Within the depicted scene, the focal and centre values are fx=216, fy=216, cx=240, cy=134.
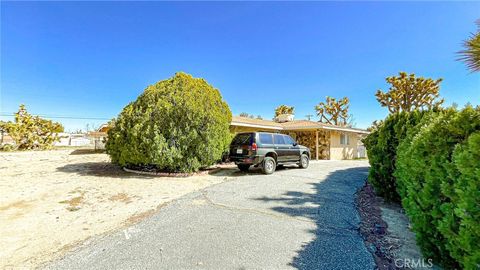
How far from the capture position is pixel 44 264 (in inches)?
106

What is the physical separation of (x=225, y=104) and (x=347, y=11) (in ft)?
20.4

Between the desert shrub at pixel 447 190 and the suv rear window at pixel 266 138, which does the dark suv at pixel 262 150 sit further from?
the desert shrub at pixel 447 190

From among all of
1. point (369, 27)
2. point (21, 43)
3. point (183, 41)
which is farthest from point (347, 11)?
point (21, 43)

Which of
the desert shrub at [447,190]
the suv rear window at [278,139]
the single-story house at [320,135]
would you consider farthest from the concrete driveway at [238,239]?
the single-story house at [320,135]

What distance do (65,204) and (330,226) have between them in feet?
19.6

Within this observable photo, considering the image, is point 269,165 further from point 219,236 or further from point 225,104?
point 219,236

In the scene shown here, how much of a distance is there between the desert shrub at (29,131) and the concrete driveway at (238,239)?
18.0m

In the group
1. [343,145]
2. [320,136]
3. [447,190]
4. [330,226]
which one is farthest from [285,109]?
[447,190]

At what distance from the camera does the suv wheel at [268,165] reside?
9.12m

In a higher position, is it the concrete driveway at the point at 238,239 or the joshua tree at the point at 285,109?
the joshua tree at the point at 285,109

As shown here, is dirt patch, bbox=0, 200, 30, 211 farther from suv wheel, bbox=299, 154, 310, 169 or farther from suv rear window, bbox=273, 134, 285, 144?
suv wheel, bbox=299, 154, 310, 169

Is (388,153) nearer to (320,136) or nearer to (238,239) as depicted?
(238,239)

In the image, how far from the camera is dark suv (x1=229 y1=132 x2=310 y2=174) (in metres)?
8.95

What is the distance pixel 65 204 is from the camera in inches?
206
